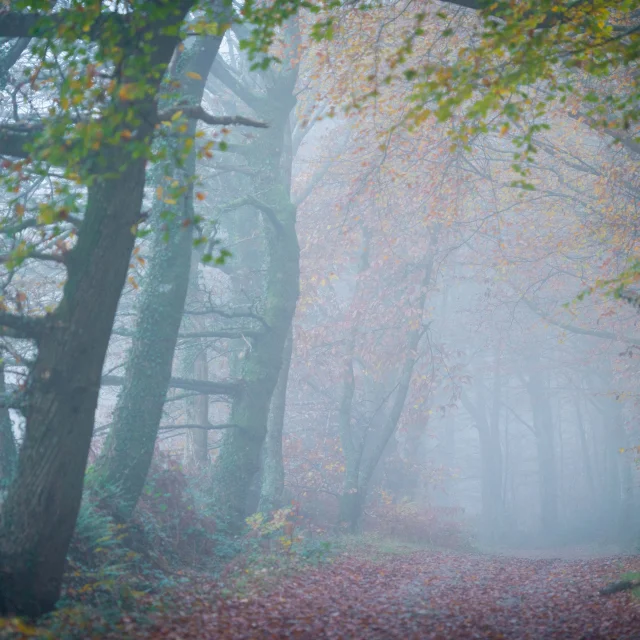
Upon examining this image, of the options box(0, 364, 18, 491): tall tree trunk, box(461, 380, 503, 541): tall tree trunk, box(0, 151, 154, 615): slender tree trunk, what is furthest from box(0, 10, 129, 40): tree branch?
box(461, 380, 503, 541): tall tree trunk

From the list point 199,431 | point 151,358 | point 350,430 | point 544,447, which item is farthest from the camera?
point 544,447

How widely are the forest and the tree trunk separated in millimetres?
26

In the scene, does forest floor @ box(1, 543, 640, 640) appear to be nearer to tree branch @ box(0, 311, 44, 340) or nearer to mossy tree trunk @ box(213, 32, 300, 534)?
mossy tree trunk @ box(213, 32, 300, 534)

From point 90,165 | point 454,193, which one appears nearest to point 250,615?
point 90,165

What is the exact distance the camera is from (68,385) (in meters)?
6.75

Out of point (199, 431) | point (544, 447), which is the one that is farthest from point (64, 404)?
point (544, 447)

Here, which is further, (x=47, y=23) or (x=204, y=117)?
(x=204, y=117)

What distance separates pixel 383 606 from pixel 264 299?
8.92m

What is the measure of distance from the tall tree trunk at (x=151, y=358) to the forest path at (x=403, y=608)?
2299 mm

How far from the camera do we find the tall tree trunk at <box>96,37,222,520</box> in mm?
10984

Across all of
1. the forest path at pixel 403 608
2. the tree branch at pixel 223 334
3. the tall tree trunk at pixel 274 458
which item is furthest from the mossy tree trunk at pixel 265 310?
the forest path at pixel 403 608

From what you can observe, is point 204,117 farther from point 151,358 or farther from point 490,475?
point 490,475

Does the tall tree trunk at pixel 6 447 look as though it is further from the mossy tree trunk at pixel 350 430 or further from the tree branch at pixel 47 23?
the mossy tree trunk at pixel 350 430

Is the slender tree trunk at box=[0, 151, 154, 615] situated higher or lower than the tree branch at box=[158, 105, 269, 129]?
lower
